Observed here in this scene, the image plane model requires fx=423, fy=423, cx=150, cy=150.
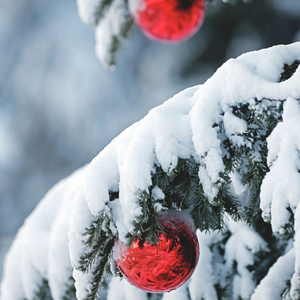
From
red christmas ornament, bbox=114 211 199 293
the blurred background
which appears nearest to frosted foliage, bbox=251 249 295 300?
red christmas ornament, bbox=114 211 199 293

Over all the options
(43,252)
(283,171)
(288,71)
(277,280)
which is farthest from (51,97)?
(283,171)

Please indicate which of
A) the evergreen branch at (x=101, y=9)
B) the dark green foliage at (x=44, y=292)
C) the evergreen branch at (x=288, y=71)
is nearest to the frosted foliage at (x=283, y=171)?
the evergreen branch at (x=288, y=71)

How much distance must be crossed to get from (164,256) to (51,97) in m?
7.00

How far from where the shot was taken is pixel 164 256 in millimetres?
1068

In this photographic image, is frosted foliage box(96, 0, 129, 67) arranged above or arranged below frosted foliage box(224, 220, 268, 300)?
above

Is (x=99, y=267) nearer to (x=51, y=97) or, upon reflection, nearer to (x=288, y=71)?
(x=288, y=71)

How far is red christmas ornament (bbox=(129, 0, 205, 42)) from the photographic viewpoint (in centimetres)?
140

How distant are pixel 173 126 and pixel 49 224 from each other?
42.5 inches

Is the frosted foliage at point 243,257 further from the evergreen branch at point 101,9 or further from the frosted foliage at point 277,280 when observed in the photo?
the evergreen branch at point 101,9

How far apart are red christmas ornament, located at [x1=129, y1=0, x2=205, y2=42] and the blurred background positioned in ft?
16.2

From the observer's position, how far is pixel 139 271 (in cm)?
108

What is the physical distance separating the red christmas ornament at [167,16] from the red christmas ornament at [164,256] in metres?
0.66

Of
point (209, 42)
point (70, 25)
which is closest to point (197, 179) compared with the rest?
point (209, 42)

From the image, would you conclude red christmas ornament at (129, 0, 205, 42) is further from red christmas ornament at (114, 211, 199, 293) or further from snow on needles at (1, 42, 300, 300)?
red christmas ornament at (114, 211, 199, 293)
